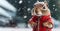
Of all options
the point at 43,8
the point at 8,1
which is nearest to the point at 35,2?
the point at 43,8

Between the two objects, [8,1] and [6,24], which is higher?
[8,1]

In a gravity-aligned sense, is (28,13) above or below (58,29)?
above

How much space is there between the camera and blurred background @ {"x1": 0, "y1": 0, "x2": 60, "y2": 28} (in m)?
1.99

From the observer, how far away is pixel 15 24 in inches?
78.8

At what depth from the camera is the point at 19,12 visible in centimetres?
200

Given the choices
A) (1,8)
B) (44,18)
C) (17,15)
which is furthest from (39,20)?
(1,8)

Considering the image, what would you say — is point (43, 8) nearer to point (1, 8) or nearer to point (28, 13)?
point (28, 13)

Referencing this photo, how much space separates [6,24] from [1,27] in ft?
0.14

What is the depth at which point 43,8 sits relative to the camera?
6.51 feet

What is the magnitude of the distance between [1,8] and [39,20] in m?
0.29

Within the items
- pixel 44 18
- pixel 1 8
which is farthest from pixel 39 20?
pixel 1 8

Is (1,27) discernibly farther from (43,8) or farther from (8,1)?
(43,8)

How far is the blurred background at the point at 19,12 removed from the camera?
1985 millimetres

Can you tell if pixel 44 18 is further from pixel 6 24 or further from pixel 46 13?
pixel 6 24
